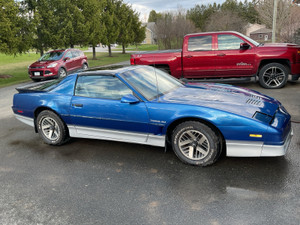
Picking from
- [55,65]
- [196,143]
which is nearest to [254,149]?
[196,143]

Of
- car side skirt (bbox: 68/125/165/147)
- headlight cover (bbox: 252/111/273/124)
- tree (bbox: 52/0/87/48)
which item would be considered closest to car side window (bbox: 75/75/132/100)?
car side skirt (bbox: 68/125/165/147)

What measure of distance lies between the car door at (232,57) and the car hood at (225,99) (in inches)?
172

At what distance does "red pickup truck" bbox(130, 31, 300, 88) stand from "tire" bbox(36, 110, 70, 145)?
169 inches

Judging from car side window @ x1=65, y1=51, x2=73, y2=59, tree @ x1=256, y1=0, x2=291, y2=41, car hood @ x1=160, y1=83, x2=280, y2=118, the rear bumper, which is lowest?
the rear bumper

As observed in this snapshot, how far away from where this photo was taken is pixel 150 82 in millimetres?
4477

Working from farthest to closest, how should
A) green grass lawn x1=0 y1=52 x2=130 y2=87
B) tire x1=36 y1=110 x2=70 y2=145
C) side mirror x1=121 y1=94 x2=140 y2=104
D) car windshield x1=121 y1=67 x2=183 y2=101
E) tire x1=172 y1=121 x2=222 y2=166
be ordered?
1. green grass lawn x1=0 y1=52 x2=130 y2=87
2. tire x1=36 y1=110 x2=70 y2=145
3. car windshield x1=121 y1=67 x2=183 y2=101
4. side mirror x1=121 y1=94 x2=140 y2=104
5. tire x1=172 y1=121 x2=222 y2=166

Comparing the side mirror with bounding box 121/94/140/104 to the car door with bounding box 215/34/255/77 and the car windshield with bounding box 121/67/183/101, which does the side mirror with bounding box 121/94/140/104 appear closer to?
the car windshield with bounding box 121/67/183/101

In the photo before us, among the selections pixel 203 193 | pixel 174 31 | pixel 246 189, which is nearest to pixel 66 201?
pixel 203 193

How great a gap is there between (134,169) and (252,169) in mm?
1656

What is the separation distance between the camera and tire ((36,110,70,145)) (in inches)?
187

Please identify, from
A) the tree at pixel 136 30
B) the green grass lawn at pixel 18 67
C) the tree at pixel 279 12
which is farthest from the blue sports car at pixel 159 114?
the tree at pixel 136 30

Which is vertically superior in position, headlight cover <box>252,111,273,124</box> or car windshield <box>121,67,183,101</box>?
car windshield <box>121,67,183,101</box>

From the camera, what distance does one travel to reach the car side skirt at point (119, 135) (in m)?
3.97

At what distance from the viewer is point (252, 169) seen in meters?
3.65
